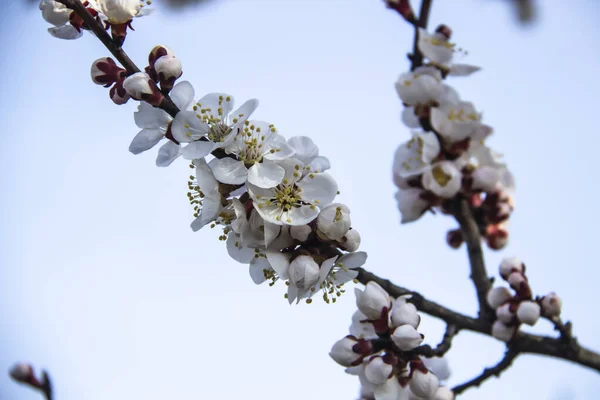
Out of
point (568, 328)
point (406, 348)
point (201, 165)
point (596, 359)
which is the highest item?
point (201, 165)

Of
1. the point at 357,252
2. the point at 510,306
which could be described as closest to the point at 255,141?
the point at 357,252

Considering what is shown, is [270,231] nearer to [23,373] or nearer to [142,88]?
[142,88]

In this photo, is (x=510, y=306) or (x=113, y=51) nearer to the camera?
(x=113, y=51)

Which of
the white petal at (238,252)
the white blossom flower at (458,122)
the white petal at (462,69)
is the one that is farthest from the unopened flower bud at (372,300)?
the white petal at (462,69)

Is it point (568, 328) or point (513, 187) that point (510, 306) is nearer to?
point (568, 328)

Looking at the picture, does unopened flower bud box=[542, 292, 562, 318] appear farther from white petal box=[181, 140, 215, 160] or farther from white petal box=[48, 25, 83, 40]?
white petal box=[48, 25, 83, 40]

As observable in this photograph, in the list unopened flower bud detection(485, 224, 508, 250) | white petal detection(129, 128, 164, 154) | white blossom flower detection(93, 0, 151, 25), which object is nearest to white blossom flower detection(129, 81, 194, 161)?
white petal detection(129, 128, 164, 154)
